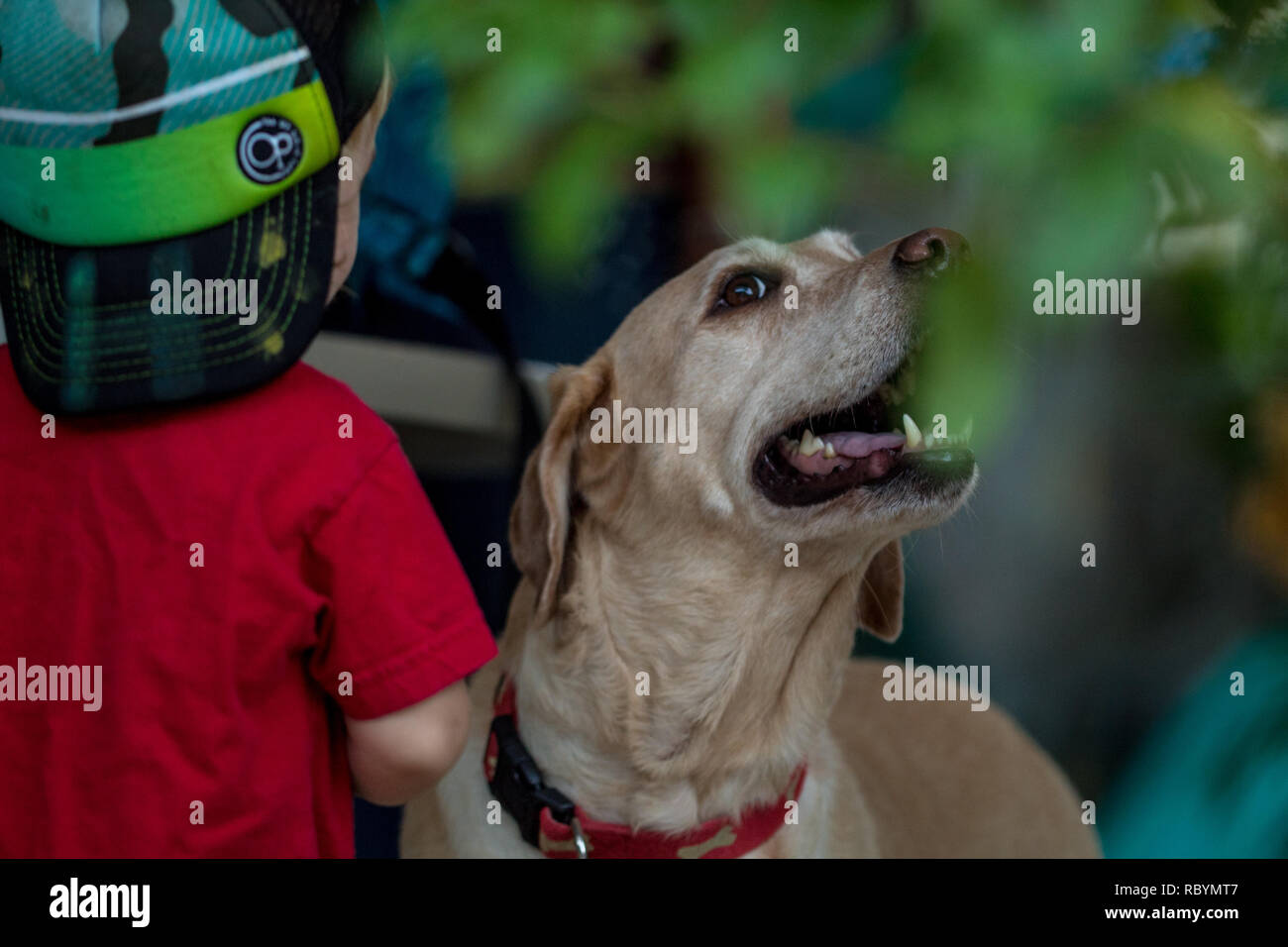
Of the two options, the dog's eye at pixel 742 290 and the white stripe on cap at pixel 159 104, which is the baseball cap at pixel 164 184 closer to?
the white stripe on cap at pixel 159 104

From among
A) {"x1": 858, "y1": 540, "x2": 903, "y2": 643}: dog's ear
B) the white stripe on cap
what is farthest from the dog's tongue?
the white stripe on cap

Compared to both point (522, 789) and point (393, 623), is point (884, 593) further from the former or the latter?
point (393, 623)

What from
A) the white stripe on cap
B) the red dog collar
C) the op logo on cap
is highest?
the white stripe on cap

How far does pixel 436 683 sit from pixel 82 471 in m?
0.50

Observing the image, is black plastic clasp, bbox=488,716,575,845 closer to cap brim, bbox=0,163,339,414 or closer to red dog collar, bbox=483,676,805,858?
red dog collar, bbox=483,676,805,858

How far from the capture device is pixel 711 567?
1872mm

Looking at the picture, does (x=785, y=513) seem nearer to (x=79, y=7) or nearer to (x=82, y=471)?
(x=82, y=471)

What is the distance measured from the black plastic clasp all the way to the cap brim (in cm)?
70

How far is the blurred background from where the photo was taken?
88cm

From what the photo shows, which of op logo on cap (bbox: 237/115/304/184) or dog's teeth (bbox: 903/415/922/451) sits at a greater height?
op logo on cap (bbox: 237/115/304/184)

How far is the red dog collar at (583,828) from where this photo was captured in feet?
5.77

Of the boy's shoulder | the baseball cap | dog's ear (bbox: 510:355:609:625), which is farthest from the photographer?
dog's ear (bbox: 510:355:609:625)

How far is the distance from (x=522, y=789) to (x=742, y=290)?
85 centimetres
